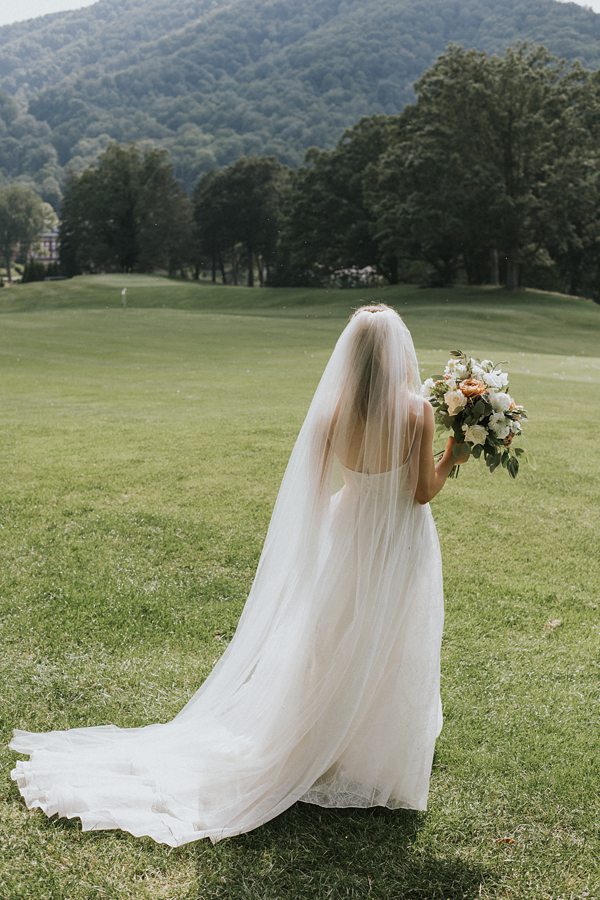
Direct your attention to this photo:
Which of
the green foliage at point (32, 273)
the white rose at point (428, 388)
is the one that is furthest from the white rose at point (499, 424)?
the green foliage at point (32, 273)

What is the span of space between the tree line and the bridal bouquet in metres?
46.6

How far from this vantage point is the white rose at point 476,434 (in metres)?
4.58

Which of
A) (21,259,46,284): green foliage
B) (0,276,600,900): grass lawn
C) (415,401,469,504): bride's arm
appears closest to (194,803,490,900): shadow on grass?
(0,276,600,900): grass lawn

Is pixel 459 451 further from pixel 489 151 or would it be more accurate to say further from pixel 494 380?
pixel 489 151

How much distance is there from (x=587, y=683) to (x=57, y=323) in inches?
1368

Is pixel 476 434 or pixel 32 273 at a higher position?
pixel 32 273

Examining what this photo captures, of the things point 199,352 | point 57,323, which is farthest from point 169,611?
point 57,323

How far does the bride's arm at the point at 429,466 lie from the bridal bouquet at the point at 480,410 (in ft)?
0.41

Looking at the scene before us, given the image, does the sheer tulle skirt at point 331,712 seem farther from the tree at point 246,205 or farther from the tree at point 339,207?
the tree at point 246,205

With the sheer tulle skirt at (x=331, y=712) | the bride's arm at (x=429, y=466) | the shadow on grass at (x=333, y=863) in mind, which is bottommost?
the shadow on grass at (x=333, y=863)

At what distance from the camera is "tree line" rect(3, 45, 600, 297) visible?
49688mm

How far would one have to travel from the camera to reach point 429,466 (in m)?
4.52

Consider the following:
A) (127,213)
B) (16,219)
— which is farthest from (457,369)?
(16,219)

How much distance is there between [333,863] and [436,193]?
2022 inches
